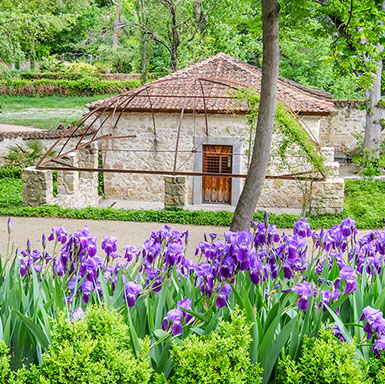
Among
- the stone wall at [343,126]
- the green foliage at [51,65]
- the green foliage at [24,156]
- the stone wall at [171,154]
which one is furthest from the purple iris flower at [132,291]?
the green foliage at [51,65]

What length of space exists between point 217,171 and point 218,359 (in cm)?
1355

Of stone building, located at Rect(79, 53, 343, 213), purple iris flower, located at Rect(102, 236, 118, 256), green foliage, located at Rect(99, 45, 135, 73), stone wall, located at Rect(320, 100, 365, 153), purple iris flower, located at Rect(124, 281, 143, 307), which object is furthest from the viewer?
green foliage, located at Rect(99, 45, 135, 73)

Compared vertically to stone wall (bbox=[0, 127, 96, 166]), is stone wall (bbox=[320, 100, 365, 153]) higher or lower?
higher

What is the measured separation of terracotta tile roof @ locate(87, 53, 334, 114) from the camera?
15.2 metres

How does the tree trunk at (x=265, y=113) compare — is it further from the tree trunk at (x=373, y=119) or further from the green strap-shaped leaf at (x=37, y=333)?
the tree trunk at (x=373, y=119)

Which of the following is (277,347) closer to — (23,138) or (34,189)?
(34,189)

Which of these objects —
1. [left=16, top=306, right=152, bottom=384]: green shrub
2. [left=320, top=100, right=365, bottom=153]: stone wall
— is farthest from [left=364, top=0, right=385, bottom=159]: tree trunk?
[left=16, top=306, right=152, bottom=384]: green shrub

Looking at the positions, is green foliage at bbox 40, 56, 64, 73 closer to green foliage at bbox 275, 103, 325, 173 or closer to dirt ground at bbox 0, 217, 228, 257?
dirt ground at bbox 0, 217, 228, 257

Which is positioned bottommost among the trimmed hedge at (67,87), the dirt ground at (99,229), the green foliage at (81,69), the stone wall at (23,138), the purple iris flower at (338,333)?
the dirt ground at (99,229)

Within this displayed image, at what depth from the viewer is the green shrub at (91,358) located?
103 inches

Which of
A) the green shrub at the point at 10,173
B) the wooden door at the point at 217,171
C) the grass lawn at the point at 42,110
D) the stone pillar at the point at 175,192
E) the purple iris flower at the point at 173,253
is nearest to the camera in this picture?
the purple iris flower at the point at 173,253

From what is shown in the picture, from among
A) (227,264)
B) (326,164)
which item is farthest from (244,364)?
(326,164)

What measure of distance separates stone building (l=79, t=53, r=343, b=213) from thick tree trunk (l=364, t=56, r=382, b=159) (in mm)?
2564

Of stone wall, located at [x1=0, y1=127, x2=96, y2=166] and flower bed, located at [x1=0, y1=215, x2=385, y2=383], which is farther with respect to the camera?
stone wall, located at [x1=0, y1=127, x2=96, y2=166]
